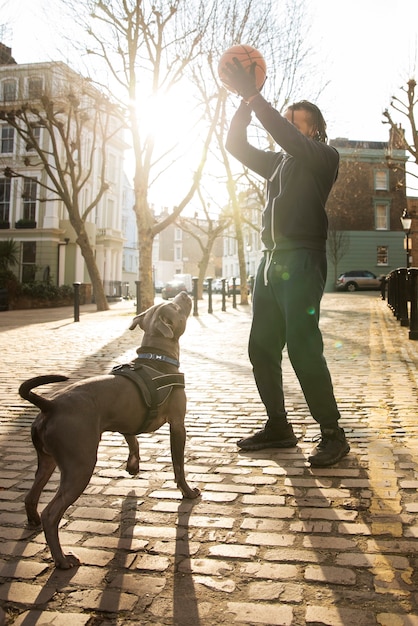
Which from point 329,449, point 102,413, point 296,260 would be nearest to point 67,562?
point 102,413

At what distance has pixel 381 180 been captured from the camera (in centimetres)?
4384

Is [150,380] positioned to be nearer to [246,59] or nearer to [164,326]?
[164,326]

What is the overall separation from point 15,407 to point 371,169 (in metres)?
43.6

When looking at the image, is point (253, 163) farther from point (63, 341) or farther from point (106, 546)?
point (63, 341)

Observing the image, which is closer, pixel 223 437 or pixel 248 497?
pixel 248 497

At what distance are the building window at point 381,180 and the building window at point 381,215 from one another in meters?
1.35

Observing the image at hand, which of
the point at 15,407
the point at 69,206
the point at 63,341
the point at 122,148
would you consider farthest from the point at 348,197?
the point at 15,407

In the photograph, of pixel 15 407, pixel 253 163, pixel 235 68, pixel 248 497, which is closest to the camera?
pixel 248 497

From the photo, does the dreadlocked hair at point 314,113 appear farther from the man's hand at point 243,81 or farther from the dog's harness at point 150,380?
the dog's harness at point 150,380

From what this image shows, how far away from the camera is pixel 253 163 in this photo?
346 centimetres

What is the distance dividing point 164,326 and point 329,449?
4.04 feet

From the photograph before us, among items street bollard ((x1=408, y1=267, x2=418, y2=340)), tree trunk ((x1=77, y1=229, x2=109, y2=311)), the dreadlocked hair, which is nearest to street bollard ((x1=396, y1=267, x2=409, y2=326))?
street bollard ((x1=408, y1=267, x2=418, y2=340))

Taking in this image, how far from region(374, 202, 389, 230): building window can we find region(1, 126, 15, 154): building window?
2791 centimetres

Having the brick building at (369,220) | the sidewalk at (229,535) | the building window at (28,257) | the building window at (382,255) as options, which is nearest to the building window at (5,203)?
the building window at (28,257)
